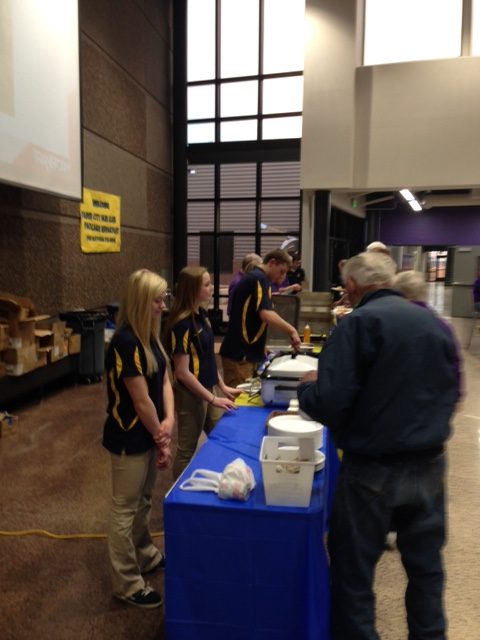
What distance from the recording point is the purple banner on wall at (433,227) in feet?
43.5

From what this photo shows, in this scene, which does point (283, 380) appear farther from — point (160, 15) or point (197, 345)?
point (160, 15)

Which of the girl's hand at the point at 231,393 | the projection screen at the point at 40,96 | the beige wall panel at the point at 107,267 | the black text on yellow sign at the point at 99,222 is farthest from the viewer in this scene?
the black text on yellow sign at the point at 99,222

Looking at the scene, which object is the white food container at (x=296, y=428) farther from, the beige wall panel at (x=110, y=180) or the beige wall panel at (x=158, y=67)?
the beige wall panel at (x=158, y=67)

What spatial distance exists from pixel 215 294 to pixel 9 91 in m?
5.90

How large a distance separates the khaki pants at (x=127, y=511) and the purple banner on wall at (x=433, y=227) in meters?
12.9

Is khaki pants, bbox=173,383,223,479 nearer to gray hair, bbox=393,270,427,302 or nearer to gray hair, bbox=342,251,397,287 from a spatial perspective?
gray hair, bbox=393,270,427,302

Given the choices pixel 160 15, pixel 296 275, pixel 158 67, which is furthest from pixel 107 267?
pixel 160 15

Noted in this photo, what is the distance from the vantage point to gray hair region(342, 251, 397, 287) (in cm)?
158

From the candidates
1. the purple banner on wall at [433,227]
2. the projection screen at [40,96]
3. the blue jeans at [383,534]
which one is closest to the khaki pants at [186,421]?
the blue jeans at [383,534]

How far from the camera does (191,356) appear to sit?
2.49 m

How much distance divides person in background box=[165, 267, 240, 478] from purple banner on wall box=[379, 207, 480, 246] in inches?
484

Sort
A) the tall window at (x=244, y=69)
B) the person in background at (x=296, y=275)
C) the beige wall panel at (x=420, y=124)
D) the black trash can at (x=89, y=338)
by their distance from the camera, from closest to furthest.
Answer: the black trash can at (x=89, y=338) < the beige wall panel at (x=420, y=124) < the person in background at (x=296, y=275) < the tall window at (x=244, y=69)

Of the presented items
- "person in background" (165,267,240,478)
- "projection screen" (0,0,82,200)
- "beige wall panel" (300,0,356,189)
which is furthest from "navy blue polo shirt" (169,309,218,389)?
"beige wall panel" (300,0,356,189)

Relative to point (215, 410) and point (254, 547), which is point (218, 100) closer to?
point (215, 410)
